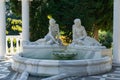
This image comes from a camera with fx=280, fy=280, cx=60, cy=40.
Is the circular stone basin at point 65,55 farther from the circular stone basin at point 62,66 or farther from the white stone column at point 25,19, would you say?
the white stone column at point 25,19

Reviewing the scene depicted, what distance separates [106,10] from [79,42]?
8.42 metres

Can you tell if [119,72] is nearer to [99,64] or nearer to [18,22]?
[99,64]

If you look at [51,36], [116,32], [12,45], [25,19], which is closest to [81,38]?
[51,36]

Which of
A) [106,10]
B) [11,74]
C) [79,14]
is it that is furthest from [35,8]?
[11,74]

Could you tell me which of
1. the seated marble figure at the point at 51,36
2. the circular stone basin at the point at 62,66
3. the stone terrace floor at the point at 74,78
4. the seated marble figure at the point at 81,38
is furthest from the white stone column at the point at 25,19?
the circular stone basin at the point at 62,66

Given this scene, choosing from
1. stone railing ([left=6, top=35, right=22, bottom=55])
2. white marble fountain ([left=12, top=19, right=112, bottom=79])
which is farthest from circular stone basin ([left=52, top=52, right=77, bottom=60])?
stone railing ([left=6, top=35, right=22, bottom=55])

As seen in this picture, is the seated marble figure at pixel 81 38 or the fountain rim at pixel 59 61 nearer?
the fountain rim at pixel 59 61

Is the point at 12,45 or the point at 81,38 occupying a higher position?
the point at 81,38

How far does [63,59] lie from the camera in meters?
12.6

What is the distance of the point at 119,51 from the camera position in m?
15.0

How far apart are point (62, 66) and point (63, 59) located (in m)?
1.54

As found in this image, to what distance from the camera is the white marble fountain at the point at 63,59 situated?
11133 millimetres

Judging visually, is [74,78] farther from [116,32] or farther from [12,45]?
[12,45]

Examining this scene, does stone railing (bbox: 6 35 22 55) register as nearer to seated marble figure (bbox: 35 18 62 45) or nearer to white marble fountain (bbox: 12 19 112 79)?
seated marble figure (bbox: 35 18 62 45)
